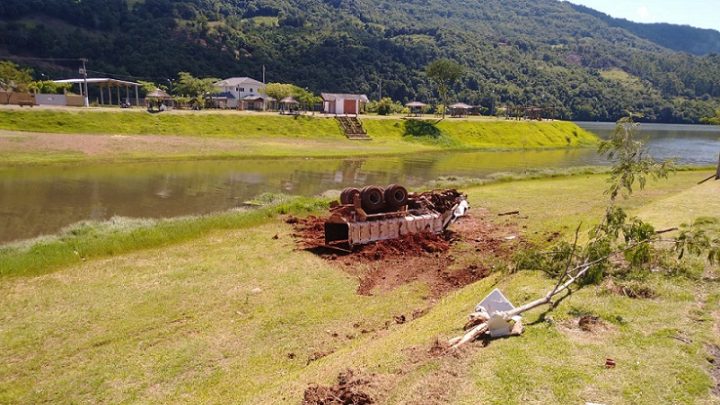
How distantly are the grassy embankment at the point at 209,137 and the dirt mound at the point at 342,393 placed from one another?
38.0 meters

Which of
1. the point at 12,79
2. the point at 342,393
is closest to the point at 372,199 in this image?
the point at 342,393

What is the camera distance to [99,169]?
36.1 metres

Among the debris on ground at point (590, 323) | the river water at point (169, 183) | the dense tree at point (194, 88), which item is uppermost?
the dense tree at point (194, 88)

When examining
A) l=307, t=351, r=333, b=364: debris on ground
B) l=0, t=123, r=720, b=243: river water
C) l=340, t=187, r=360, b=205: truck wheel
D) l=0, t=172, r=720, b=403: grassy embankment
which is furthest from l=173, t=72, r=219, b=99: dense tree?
l=307, t=351, r=333, b=364: debris on ground

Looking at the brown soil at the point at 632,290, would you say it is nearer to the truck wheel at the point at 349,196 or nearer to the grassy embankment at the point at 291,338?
the grassy embankment at the point at 291,338

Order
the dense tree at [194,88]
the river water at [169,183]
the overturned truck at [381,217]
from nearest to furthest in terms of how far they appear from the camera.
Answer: the overturned truck at [381,217] → the river water at [169,183] → the dense tree at [194,88]

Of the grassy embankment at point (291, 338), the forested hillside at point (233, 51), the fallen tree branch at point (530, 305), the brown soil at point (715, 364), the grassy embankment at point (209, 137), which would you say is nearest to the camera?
the brown soil at point (715, 364)

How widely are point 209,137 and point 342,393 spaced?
50327mm

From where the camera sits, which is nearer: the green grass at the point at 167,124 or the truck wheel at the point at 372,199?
the truck wheel at the point at 372,199

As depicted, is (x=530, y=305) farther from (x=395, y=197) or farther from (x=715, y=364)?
(x=395, y=197)

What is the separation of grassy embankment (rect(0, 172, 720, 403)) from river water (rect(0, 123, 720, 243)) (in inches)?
329

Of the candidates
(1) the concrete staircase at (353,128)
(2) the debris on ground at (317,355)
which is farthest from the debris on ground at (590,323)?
(1) the concrete staircase at (353,128)

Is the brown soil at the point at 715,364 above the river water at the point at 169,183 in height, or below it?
above

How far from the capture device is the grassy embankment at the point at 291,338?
23.2 ft
